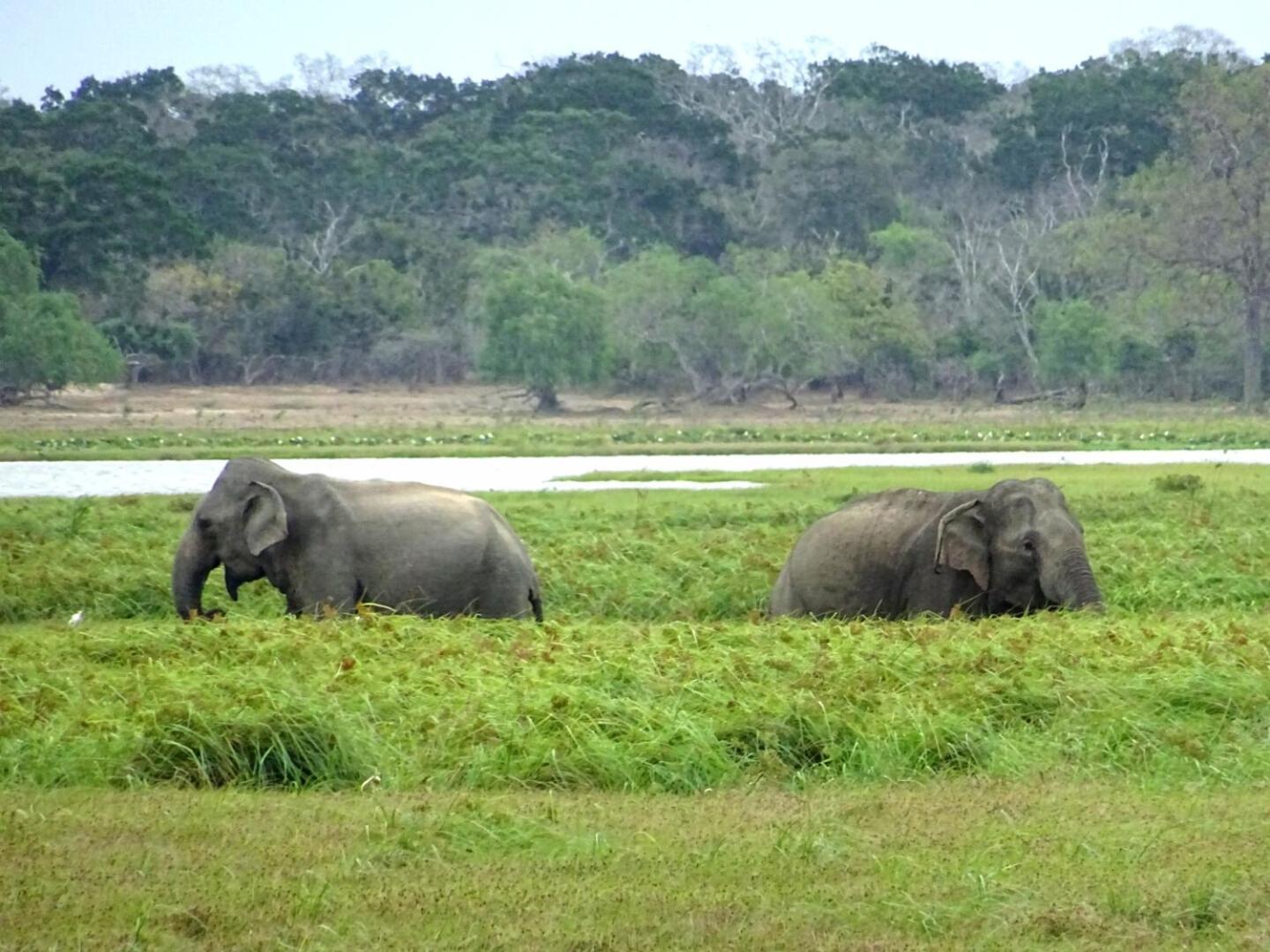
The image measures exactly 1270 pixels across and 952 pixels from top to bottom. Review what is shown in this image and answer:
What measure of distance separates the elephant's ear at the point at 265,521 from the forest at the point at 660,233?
37132mm

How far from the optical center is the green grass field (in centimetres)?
698

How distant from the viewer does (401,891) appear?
7.21m

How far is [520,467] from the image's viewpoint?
3375 cm

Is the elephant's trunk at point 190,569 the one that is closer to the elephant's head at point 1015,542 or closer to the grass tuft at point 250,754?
the elephant's head at point 1015,542

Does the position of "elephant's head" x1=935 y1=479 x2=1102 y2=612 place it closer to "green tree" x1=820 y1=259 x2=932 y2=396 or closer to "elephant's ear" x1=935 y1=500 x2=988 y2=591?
"elephant's ear" x1=935 y1=500 x2=988 y2=591

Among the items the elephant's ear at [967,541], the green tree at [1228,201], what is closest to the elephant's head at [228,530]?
the elephant's ear at [967,541]

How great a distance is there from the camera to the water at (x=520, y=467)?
1116 inches

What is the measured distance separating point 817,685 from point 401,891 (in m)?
3.60

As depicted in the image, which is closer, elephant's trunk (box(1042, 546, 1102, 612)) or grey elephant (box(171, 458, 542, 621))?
elephant's trunk (box(1042, 546, 1102, 612))

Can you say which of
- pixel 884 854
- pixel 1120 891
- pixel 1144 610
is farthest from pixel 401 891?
pixel 1144 610

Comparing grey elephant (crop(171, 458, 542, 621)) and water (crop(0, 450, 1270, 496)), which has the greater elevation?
grey elephant (crop(171, 458, 542, 621))

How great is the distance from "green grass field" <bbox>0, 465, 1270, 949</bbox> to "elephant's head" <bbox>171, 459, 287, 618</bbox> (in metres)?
0.63

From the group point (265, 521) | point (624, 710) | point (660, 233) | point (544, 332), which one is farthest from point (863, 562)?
point (660, 233)

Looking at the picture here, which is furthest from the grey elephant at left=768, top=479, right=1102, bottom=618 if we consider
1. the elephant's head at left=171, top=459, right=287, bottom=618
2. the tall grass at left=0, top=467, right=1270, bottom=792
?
the elephant's head at left=171, top=459, right=287, bottom=618
